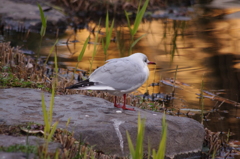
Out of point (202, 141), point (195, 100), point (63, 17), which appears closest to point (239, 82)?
point (195, 100)

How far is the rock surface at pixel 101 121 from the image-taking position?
4152mm

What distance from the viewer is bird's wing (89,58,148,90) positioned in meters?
4.57

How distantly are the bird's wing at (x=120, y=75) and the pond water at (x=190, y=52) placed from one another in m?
1.50

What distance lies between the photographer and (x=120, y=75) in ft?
15.1

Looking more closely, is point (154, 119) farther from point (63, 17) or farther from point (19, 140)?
point (63, 17)

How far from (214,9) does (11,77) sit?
968 centimetres

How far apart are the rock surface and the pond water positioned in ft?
3.45

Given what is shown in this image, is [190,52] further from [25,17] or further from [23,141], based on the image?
[23,141]

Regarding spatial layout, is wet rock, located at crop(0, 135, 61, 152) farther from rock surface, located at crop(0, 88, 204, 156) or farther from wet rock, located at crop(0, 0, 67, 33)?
wet rock, located at crop(0, 0, 67, 33)

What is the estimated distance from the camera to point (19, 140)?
351 centimetres

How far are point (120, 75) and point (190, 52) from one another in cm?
483

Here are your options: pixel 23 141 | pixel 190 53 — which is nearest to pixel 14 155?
pixel 23 141

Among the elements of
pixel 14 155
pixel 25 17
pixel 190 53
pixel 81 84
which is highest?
pixel 25 17

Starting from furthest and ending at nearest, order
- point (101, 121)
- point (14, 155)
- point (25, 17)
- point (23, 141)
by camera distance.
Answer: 1. point (25, 17)
2. point (101, 121)
3. point (23, 141)
4. point (14, 155)
